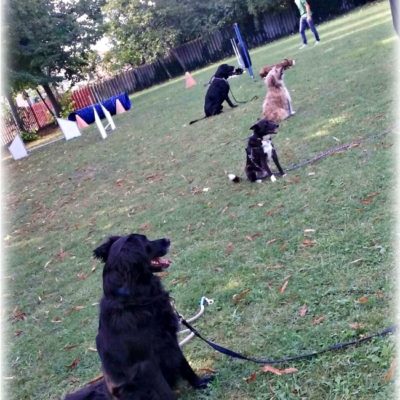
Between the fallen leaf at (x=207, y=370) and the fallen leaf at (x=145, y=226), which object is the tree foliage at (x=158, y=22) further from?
the fallen leaf at (x=207, y=370)

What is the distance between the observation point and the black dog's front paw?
137 inches

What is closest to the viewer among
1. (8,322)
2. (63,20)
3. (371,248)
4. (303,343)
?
(303,343)

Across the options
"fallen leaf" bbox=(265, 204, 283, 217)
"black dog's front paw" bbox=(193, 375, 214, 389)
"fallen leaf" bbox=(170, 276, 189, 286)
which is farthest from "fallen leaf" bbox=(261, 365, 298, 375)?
"fallen leaf" bbox=(265, 204, 283, 217)

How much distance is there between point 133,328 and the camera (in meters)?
3.01

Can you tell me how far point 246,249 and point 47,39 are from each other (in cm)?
2563

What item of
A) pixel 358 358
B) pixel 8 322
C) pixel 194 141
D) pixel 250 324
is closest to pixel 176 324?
pixel 250 324

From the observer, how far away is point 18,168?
17.4m

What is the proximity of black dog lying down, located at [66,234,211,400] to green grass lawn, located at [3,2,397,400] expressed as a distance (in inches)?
19.8

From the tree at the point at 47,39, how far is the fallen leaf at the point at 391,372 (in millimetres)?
20696

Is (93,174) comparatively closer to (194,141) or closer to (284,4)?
(194,141)

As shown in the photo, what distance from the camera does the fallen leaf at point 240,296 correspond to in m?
4.29

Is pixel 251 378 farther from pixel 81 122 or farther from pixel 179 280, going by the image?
pixel 81 122

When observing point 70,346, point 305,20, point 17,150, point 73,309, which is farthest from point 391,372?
point 17,150

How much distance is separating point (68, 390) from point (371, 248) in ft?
9.17
